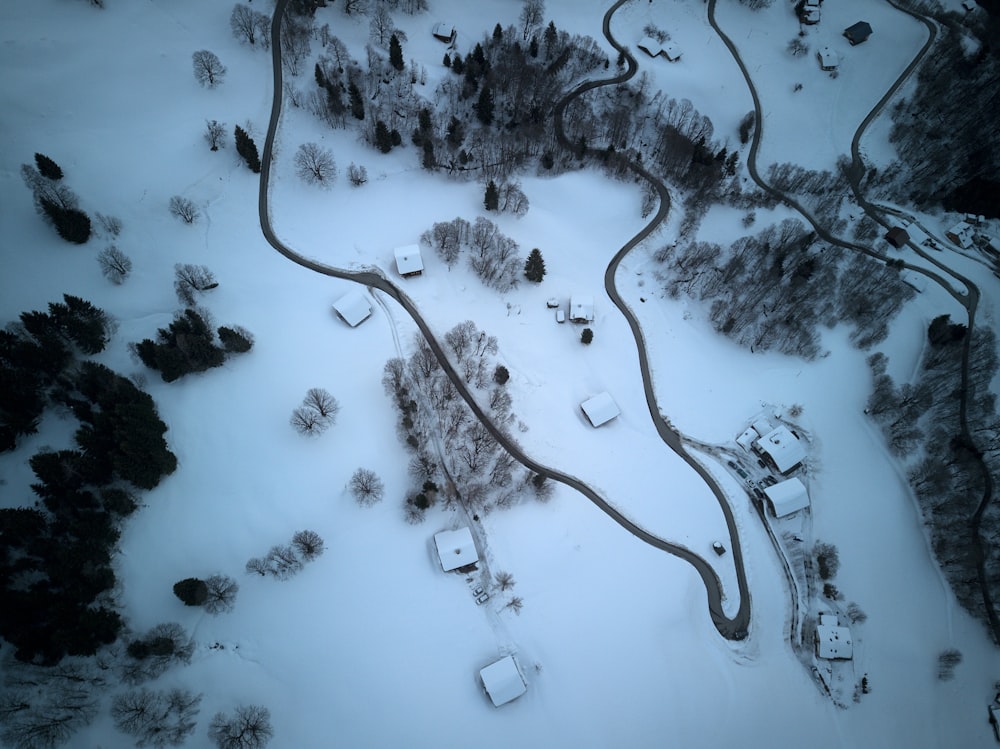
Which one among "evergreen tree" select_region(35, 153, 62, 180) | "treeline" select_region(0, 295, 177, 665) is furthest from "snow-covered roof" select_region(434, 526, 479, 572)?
"evergreen tree" select_region(35, 153, 62, 180)

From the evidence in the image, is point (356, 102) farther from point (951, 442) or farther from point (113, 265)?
point (951, 442)

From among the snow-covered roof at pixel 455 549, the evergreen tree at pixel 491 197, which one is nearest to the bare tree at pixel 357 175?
the evergreen tree at pixel 491 197

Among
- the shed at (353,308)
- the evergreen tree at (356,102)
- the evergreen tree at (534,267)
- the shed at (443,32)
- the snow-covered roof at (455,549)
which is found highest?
the shed at (443,32)

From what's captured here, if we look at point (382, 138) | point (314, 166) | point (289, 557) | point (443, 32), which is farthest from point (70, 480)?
point (443, 32)

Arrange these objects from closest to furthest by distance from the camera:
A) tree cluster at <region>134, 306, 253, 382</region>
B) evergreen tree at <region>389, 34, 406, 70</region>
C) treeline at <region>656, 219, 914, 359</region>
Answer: tree cluster at <region>134, 306, 253, 382</region>
treeline at <region>656, 219, 914, 359</region>
evergreen tree at <region>389, 34, 406, 70</region>

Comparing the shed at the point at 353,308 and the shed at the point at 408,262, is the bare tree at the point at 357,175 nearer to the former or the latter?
the shed at the point at 408,262

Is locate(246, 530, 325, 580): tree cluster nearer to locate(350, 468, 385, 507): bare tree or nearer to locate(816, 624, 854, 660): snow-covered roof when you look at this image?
locate(350, 468, 385, 507): bare tree
